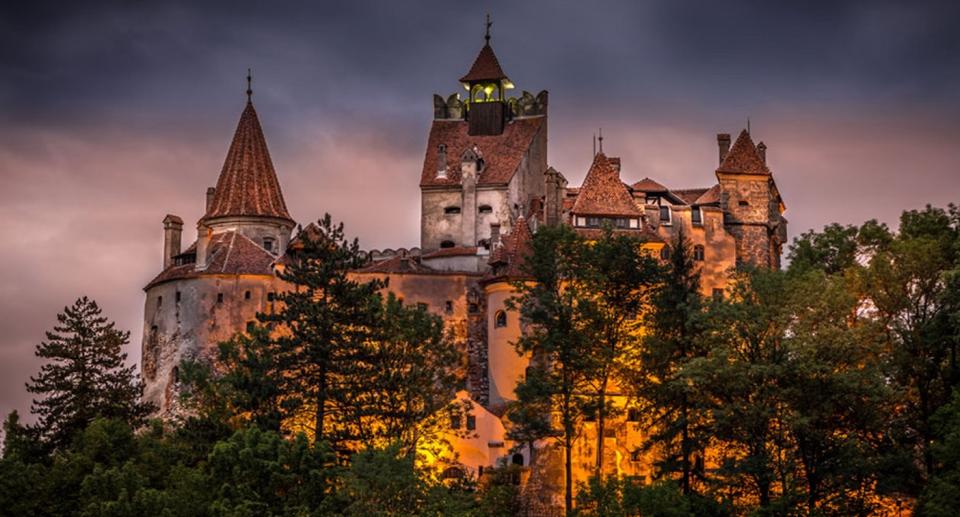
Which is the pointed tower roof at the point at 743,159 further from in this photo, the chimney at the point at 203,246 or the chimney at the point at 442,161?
the chimney at the point at 203,246

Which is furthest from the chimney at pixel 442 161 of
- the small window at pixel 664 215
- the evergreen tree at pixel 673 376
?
the evergreen tree at pixel 673 376

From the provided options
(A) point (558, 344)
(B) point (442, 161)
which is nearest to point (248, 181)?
(B) point (442, 161)

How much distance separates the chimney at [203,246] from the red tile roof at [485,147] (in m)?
12.6

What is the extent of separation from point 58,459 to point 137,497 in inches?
330

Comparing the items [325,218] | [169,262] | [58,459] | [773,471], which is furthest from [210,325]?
[773,471]

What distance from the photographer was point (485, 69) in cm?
10062

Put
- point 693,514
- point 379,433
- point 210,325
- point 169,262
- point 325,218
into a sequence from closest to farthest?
point 693,514, point 379,433, point 325,218, point 210,325, point 169,262

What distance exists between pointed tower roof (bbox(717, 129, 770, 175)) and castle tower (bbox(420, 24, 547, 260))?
35.0 ft

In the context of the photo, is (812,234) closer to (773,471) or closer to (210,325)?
(773,471)

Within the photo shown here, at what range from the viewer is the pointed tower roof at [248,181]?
9356 cm

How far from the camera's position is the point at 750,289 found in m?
67.3

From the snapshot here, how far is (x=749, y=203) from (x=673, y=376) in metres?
25.5

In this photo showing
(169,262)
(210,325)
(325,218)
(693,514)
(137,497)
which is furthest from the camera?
(169,262)

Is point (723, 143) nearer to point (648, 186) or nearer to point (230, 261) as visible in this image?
point (648, 186)
